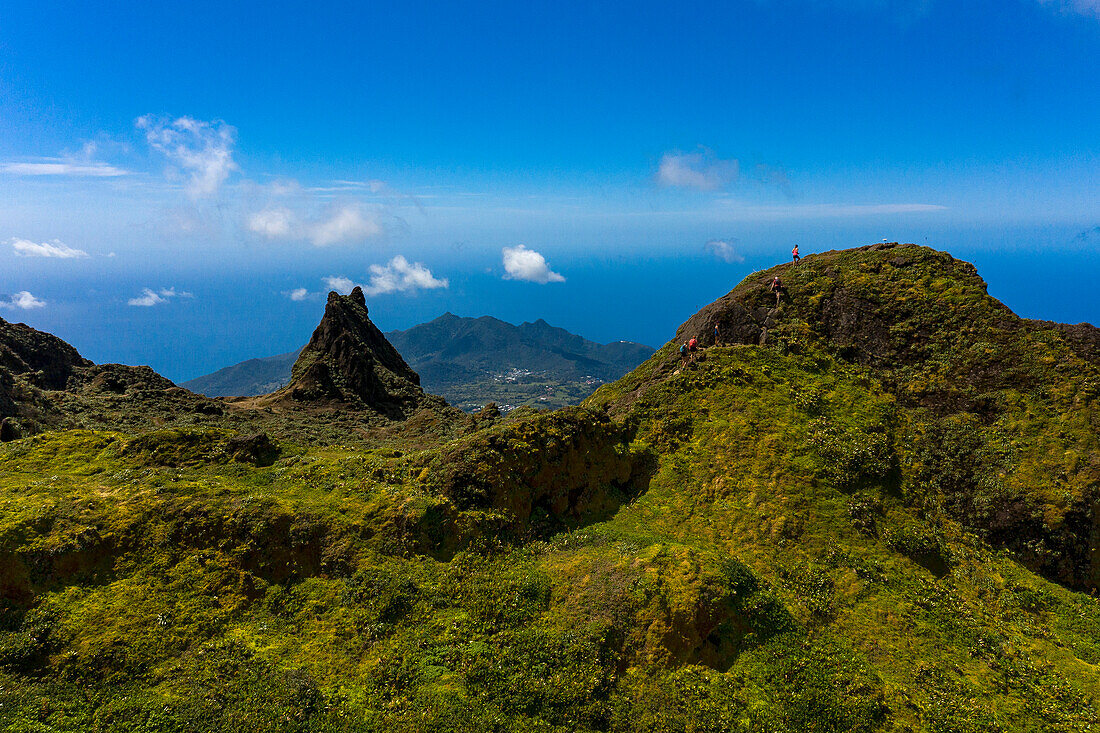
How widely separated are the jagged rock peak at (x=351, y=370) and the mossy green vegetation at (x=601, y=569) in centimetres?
2789

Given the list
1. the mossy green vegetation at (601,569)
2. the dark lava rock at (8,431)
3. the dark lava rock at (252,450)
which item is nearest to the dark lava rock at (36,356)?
the dark lava rock at (8,431)

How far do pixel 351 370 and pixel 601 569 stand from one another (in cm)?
4447

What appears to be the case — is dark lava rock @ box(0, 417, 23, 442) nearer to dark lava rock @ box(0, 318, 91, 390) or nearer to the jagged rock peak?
the jagged rock peak

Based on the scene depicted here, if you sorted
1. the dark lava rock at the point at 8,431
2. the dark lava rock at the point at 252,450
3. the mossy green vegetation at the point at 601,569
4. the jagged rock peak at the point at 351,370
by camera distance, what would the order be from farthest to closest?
the jagged rock peak at the point at 351,370 < the dark lava rock at the point at 8,431 < the dark lava rock at the point at 252,450 < the mossy green vegetation at the point at 601,569

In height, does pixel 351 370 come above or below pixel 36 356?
below

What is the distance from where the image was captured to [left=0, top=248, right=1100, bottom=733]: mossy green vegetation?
14.1m

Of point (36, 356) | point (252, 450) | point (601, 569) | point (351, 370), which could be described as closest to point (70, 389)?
point (36, 356)

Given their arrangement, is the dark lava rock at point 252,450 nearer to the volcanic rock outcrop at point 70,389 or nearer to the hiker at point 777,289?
the volcanic rock outcrop at point 70,389

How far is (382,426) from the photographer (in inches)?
1881

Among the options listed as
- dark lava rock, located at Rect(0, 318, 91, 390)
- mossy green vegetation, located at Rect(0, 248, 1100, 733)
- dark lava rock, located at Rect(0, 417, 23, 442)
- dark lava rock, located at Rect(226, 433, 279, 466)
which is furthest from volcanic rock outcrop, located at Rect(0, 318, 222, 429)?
dark lava rock, located at Rect(226, 433, 279, 466)

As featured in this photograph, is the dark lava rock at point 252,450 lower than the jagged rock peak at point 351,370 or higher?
lower

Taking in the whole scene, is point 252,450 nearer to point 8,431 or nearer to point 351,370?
point 8,431

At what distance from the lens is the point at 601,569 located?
18.0 meters

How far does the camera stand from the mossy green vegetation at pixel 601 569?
14.1 m
